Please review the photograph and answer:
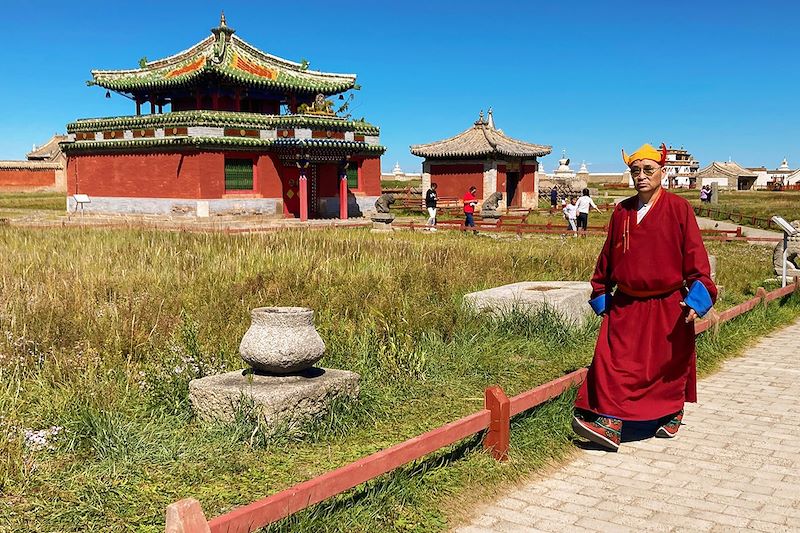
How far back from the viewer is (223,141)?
25344 mm

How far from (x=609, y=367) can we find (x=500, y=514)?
4.71ft

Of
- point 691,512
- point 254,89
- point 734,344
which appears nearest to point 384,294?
point 734,344

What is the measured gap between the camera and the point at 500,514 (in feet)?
13.5

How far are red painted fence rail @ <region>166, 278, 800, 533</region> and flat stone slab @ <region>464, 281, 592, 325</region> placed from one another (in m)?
2.12

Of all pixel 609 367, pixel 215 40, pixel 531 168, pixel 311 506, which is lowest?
pixel 311 506

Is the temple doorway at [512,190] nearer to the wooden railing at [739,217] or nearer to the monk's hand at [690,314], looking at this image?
the wooden railing at [739,217]

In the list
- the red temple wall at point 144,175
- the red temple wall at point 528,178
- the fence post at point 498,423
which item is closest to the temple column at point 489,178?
the red temple wall at point 528,178

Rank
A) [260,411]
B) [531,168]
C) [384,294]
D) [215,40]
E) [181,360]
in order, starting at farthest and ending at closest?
[531,168]
[215,40]
[384,294]
[181,360]
[260,411]

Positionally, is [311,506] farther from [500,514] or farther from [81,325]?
[81,325]

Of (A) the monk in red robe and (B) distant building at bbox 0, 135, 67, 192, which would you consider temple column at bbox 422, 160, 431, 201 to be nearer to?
(B) distant building at bbox 0, 135, 67, 192

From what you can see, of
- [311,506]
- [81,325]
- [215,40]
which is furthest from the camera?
[215,40]

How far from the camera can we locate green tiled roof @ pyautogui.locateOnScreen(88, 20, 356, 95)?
2661cm

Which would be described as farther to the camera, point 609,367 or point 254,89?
point 254,89

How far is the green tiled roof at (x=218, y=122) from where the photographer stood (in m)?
25.2
